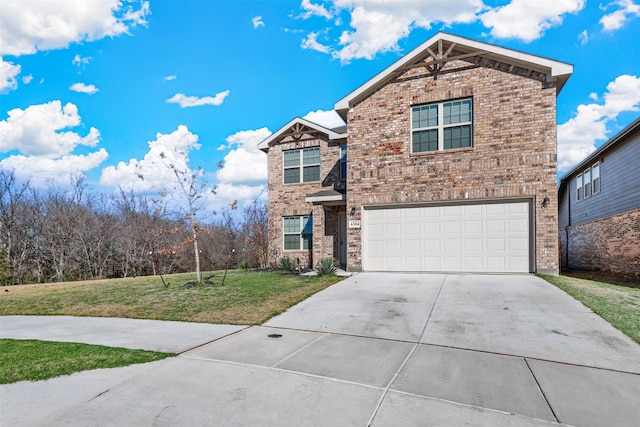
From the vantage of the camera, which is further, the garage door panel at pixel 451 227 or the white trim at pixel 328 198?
the white trim at pixel 328 198

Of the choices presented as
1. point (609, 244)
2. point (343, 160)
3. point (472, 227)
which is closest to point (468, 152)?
point (472, 227)

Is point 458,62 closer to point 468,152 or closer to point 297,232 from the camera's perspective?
point 468,152

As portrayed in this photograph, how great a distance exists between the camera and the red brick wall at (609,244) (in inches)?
496

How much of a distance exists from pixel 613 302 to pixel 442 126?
673 centimetres

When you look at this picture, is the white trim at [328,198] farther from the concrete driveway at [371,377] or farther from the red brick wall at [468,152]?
the concrete driveway at [371,377]

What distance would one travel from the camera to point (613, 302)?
24.9 feet

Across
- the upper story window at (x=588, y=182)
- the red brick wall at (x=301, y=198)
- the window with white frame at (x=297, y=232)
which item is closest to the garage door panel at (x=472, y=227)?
the red brick wall at (x=301, y=198)

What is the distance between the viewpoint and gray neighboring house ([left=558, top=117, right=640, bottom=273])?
1315 cm

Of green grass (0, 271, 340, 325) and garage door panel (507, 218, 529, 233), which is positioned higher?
garage door panel (507, 218, 529, 233)

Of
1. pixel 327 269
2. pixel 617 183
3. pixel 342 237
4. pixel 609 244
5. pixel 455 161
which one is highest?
pixel 455 161

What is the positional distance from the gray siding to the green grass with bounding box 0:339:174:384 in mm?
18856

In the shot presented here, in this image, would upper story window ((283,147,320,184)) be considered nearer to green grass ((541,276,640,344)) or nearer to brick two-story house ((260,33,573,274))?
brick two-story house ((260,33,573,274))

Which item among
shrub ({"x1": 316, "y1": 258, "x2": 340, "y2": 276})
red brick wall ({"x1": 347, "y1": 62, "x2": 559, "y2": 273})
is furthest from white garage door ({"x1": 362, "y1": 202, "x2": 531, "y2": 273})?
shrub ({"x1": 316, "y1": 258, "x2": 340, "y2": 276})

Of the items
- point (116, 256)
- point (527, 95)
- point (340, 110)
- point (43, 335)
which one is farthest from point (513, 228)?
point (116, 256)
